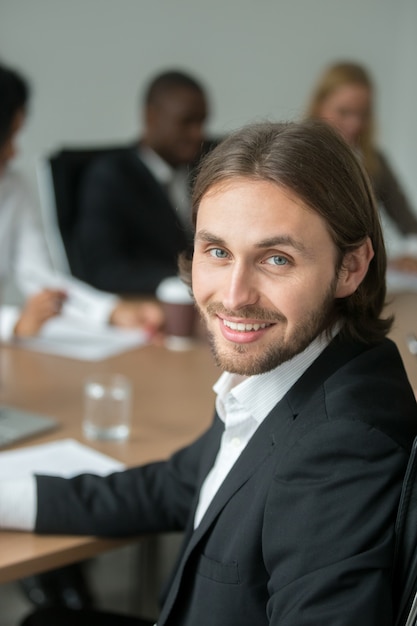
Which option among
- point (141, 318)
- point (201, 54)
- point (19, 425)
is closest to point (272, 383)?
point (19, 425)

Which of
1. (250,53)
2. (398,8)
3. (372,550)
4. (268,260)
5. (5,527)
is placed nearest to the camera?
(372,550)

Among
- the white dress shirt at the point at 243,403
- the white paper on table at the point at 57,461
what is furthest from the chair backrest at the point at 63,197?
the white dress shirt at the point at 243,403

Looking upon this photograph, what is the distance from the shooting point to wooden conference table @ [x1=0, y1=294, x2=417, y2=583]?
3.89 feet

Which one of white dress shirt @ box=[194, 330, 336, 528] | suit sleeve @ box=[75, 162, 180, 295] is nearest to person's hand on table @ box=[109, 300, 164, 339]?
suit sleeve @ box=[75, 162, 180, 295]

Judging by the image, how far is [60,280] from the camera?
250cm

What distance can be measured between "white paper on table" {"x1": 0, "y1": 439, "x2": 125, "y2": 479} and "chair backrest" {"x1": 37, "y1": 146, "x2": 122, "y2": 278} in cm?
148

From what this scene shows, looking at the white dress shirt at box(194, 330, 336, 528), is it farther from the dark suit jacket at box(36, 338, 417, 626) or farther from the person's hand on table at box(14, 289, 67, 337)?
the person's hand on table at box(14, 289, 67, 337)

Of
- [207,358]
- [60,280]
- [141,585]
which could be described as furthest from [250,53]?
[141,585]

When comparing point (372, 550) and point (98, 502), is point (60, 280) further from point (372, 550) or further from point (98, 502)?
point (372, 550)

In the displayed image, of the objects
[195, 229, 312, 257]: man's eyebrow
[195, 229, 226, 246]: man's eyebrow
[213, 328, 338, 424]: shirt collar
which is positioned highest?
[195, 229, 312, 257]: man's eyebrow

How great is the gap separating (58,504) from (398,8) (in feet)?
16.2

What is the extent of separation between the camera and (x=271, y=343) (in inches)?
37.7

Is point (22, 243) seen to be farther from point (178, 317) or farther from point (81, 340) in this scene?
point (178, 317)

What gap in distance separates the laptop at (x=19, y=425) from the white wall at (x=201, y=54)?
264 centimetres
